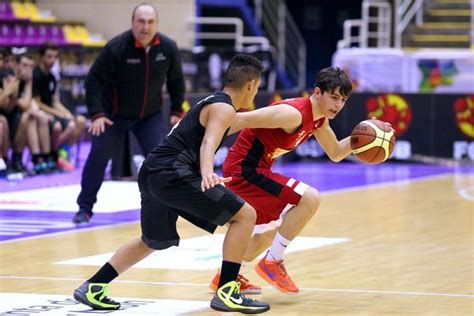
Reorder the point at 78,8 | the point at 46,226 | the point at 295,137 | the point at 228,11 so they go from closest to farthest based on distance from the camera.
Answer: the point at 295,137, the point at 46,226, the point at 78,8, the point at 228,11

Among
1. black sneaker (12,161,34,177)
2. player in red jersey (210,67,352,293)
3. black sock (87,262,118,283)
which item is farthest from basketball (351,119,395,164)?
black sneaker (12,161,34,177)

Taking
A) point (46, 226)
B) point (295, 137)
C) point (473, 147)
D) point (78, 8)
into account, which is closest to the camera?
point (295, 137)

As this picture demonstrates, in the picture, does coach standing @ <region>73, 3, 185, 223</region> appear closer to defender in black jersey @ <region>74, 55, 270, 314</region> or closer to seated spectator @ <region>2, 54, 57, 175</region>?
defender in black jersey @ <region>74, 55, 270, 314</region>

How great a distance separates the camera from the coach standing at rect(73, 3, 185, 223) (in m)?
11.4

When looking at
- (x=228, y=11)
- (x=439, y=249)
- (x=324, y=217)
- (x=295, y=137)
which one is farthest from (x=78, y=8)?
(x=295, y=137)

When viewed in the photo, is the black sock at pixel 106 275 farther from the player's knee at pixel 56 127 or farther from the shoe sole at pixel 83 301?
the player's knee at pixel 56 127

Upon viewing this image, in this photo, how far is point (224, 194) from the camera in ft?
23.2

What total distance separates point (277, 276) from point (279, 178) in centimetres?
64

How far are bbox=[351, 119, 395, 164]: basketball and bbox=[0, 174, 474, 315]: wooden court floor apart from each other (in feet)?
3.01

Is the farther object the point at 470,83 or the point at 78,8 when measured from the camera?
the point at 78,8

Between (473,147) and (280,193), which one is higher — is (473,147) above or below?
below

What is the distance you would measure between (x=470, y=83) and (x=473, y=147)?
4.11 meters

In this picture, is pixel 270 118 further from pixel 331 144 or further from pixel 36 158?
pixel 36 158

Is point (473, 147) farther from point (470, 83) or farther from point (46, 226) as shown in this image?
point (46, 226)
